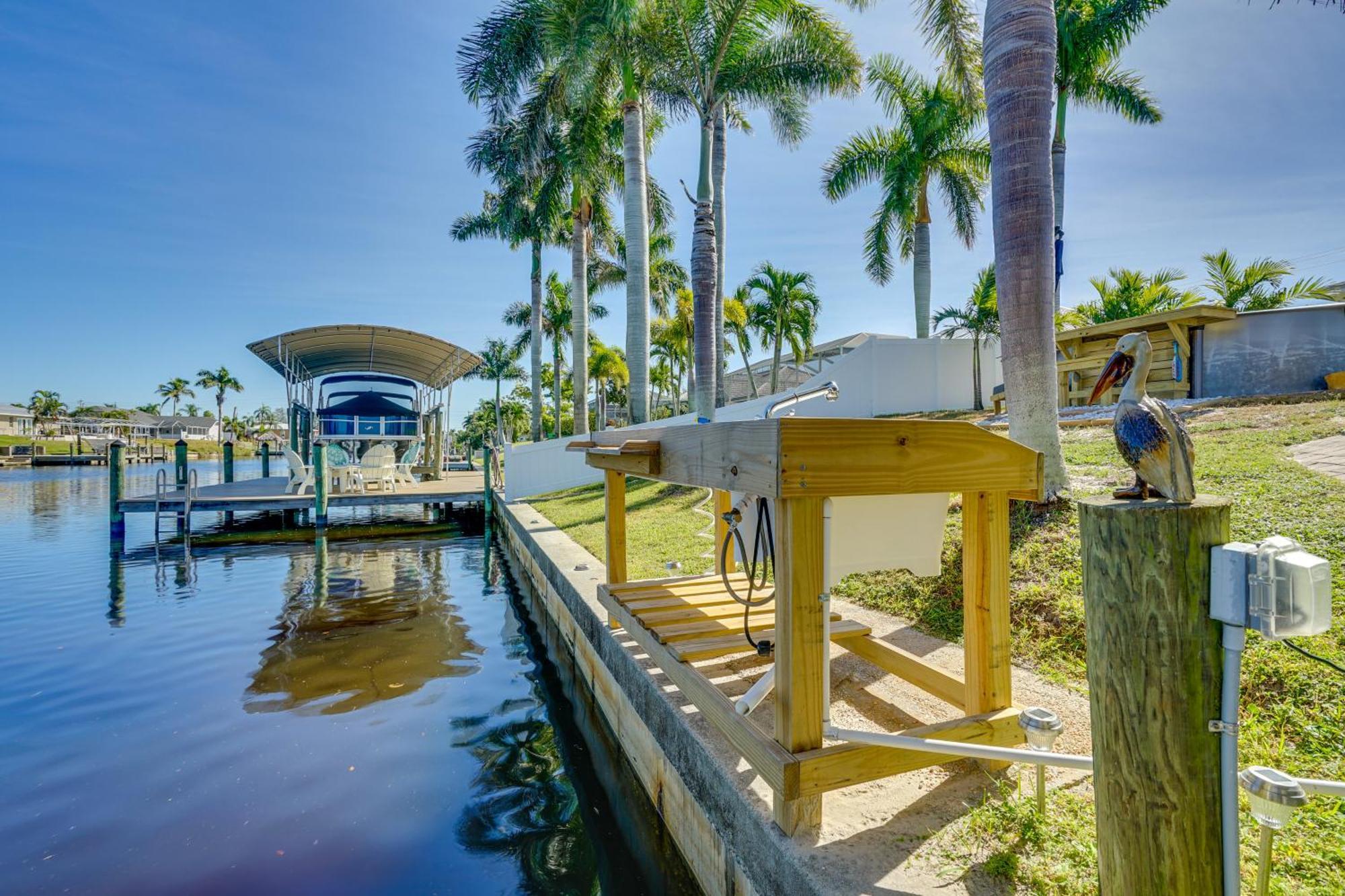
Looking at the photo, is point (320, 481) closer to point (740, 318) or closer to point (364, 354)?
point (364, 354)

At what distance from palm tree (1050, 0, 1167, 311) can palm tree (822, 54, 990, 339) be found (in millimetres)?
1961

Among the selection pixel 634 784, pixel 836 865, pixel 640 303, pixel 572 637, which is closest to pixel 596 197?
pixel 640 303

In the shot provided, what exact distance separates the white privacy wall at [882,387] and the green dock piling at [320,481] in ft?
12.4

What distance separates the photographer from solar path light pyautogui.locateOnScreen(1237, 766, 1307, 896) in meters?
1.17

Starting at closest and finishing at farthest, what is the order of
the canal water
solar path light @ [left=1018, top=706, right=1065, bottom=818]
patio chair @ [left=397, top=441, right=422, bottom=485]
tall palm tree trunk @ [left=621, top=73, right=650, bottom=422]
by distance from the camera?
solar path light @ [left=1018, top=706, right=1065, bottom=818]
the canal water
tall palm tree trunk @ [left=621, top=73, right=650, bottom=422]
patio chair @ [left=397, top=441, right=422, bottom=485]

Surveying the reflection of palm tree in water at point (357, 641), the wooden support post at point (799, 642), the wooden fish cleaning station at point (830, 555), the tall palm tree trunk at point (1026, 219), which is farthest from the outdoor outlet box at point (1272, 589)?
the reflection of palm tree in water at point (357, 641)

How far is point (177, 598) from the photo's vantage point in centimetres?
821

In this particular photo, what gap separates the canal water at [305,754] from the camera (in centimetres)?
296

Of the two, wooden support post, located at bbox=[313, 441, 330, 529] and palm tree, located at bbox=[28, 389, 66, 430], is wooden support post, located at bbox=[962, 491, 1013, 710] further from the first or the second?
palm tree, located at bbox=[28, 389, 66, 430]

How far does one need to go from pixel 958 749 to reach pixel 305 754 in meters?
4.08

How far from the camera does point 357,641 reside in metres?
6.41

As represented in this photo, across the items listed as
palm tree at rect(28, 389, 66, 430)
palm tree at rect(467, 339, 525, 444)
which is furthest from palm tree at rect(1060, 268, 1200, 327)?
palm tree at rect(28, 389, 66, 430)

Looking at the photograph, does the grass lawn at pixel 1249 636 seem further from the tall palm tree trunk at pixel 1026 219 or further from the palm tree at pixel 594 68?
the palm tree at pixel 594 68

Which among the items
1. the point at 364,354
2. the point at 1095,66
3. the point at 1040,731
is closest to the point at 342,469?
the point at 364,354
